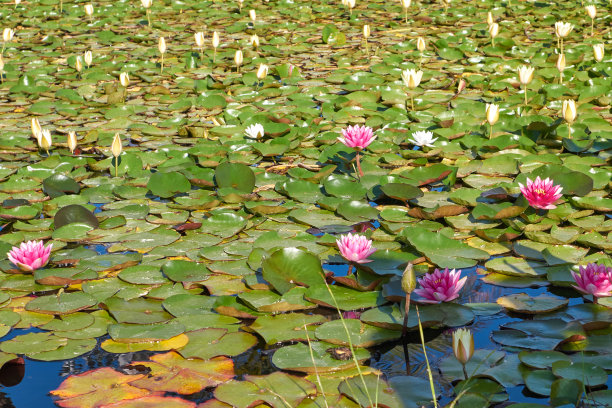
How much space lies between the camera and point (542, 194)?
2986mm

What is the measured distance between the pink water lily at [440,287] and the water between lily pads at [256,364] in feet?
0.39

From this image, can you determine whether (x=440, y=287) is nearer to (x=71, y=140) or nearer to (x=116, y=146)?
(x=116, y=146)

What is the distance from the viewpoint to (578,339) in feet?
7.18

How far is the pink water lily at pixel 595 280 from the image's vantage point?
2330 mm

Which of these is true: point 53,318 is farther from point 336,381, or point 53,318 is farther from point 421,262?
point 421,262

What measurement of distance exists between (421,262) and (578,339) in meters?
0.82

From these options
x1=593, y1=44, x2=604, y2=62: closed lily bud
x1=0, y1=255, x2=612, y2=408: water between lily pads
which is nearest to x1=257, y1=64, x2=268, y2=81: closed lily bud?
x1=593, y1=44, x2=604, y2=62: closed lily bud

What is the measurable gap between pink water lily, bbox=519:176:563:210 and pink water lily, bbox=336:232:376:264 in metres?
0.87

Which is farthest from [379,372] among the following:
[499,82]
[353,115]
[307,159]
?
[499,82]

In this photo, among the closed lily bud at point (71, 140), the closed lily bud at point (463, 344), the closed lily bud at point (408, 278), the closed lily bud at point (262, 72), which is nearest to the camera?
the closed lily bud at point (463, 344)

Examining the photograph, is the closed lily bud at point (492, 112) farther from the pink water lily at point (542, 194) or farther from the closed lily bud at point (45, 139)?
the closed lily bud at point (45, 139)

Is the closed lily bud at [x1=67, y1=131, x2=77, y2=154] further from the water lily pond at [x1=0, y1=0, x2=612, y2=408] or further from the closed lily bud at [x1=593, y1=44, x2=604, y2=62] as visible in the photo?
the closed lily bud at [x1=593, y1=44, x2=604, y2=62]

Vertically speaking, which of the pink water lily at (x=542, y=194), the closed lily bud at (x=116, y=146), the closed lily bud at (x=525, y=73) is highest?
the closed lily bud at (x=525, y=73)

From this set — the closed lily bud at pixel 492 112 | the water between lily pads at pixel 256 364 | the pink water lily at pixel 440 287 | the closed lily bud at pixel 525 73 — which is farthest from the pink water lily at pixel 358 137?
the closed lily bud at pixel 525 73
